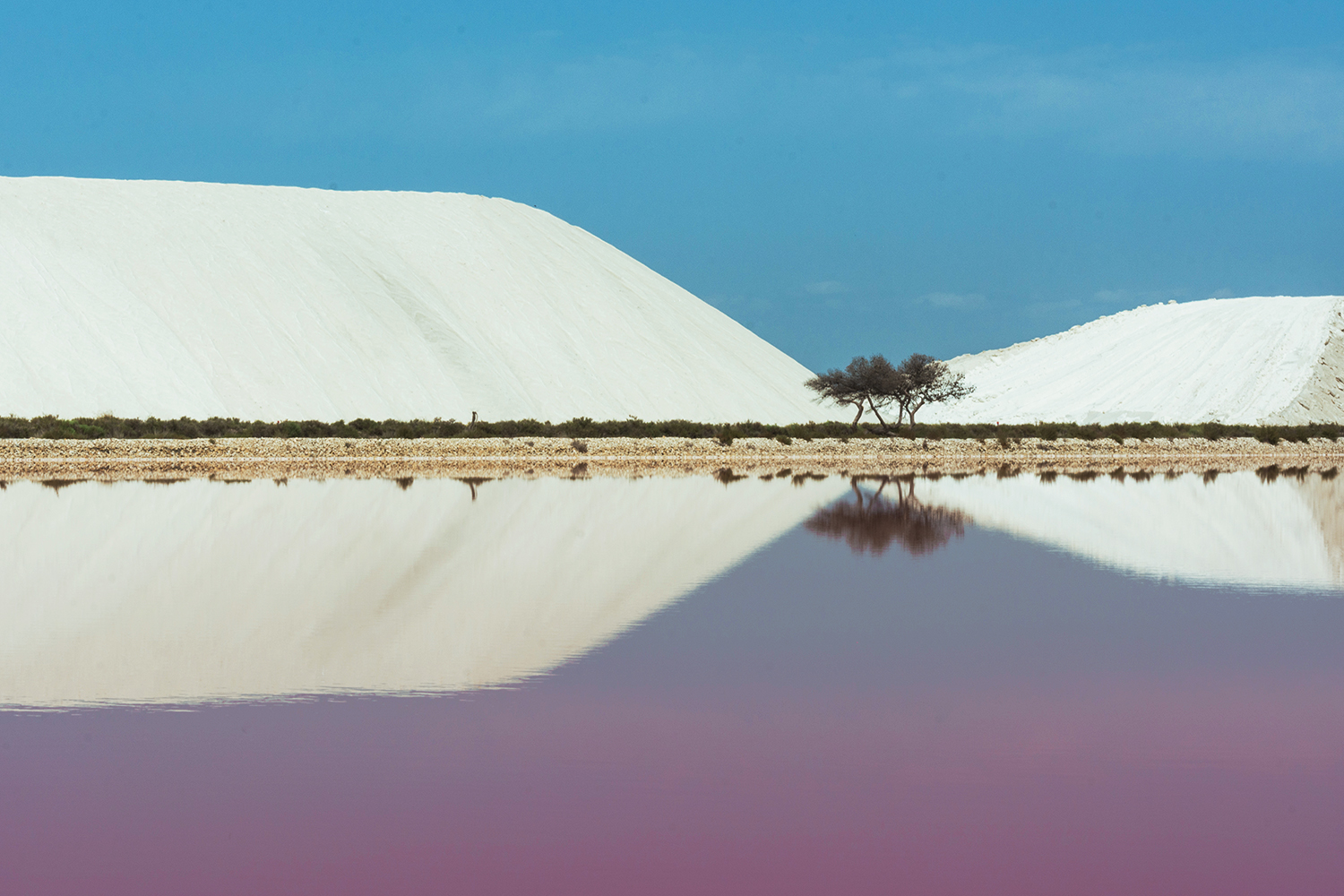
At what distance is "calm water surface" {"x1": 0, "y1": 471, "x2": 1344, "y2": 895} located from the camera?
4.16 meters

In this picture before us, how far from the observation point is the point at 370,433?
4003 centimetres

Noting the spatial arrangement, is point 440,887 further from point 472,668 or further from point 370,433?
point 370,433

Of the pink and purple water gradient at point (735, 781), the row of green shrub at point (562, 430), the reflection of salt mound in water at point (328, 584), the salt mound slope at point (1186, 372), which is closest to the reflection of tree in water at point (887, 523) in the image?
the reflection of salt mound in water at point (328, 584)

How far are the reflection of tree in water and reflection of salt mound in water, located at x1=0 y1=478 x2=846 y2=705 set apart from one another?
0.73 m

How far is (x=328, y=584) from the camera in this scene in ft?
32.9

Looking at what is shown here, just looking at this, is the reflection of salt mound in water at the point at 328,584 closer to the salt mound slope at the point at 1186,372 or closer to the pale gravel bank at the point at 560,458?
the pale gravel bank at the point at 560,458

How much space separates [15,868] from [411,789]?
4.27ft

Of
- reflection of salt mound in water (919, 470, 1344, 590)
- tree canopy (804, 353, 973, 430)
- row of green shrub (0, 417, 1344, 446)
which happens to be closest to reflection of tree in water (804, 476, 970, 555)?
reflection of salt mound in water (919, 470, 1344, 590)

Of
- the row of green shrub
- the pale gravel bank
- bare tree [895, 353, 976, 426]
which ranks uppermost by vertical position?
bare tree [895, 353, 976, 426]

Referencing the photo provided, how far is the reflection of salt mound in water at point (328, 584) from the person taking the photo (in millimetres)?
6840

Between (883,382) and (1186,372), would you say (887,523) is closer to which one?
(883,382)

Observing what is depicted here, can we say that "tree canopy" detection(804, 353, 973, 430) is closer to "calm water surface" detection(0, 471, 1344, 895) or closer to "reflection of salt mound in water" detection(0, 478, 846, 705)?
"reflection of salt mound in water" detection(0, 478, 846, 705)

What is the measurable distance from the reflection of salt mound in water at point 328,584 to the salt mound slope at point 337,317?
26.7 m

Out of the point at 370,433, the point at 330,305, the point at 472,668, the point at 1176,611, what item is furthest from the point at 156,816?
the point at 330,305
